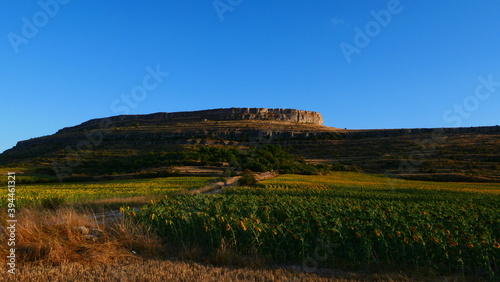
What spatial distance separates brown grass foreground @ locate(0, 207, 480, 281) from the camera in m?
6.38

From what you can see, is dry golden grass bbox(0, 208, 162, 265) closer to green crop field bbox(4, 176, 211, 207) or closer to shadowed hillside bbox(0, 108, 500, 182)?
green crop field bbox(4, 176, 211, 207)

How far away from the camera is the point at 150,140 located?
10225cm

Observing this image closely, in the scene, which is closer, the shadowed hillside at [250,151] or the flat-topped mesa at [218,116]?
the shadowed hillside at [250,151]

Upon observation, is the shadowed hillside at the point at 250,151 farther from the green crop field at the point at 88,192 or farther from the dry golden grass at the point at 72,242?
the dry golden grass at the point at 72,242

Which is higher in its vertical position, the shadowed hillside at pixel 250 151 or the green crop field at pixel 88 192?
the shadowed hillside at pixel 250 151

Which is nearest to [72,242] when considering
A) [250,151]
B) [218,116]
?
[250,151]

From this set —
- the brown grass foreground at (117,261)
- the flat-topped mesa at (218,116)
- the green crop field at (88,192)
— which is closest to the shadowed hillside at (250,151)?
the flat-topped mesa at (218,116)

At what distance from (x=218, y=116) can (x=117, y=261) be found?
134874mm

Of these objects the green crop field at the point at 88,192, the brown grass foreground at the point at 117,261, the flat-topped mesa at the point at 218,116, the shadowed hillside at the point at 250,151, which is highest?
the flat-topped mesa at the point at 218,116

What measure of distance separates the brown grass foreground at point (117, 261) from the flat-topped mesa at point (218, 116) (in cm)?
12767

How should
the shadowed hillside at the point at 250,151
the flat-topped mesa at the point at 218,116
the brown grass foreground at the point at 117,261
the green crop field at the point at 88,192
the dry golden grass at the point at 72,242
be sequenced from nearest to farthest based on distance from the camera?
the brown grass foreground at the point at 117,261, the dry golden grass at the point at 72,242, the green crop field at the point at 88,192, the shadowed hillside at the point at 250,151, the flat-topped mesa at the point at 218,116

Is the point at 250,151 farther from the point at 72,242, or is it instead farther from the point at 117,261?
the point at 117,261

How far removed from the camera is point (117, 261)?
24.5 ft

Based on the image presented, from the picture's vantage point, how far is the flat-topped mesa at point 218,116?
5531 inches
